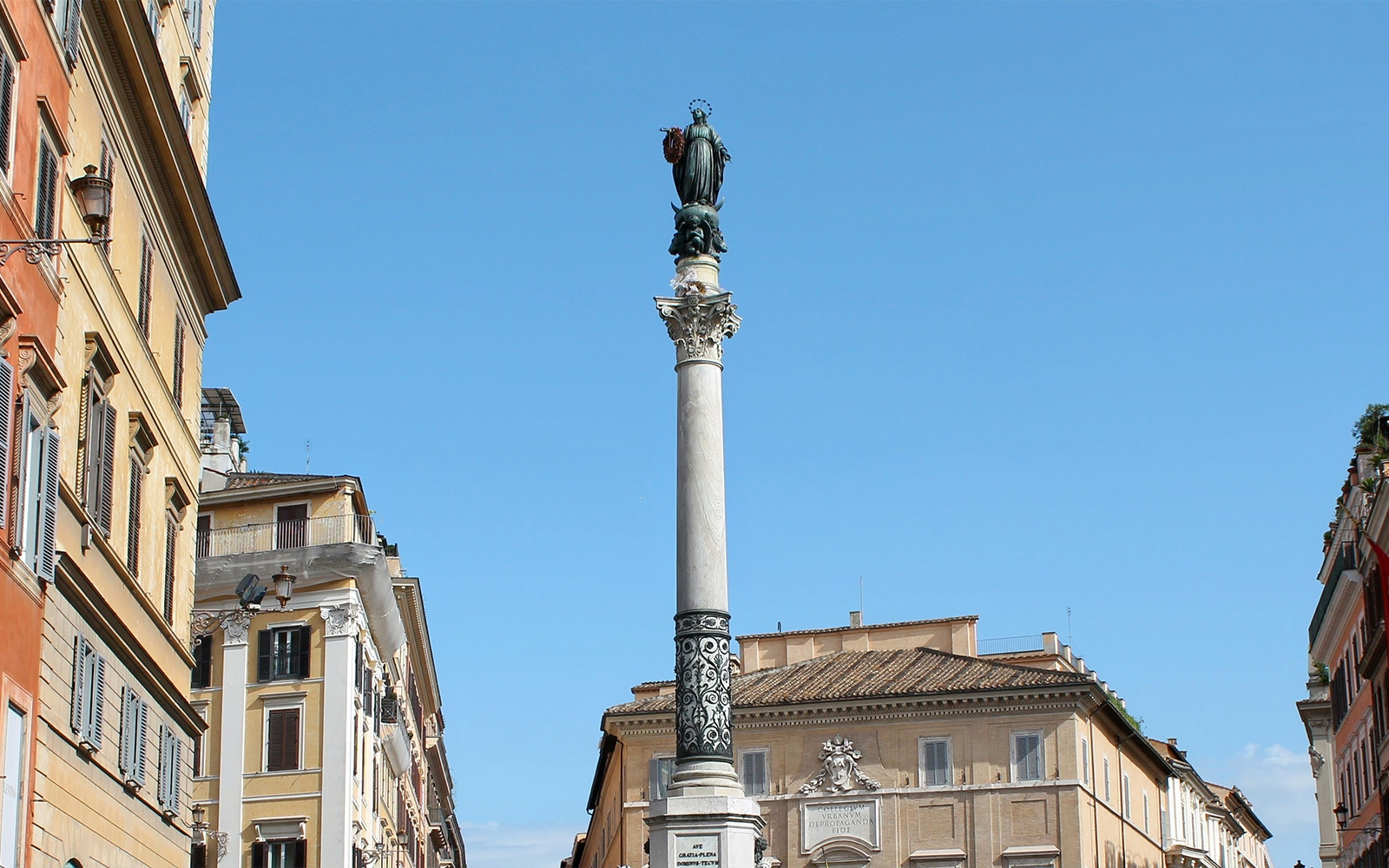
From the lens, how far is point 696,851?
25766 millimetres

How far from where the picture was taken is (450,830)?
96.1m

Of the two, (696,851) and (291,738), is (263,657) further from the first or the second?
(696,851)

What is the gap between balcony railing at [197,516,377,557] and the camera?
47.0m

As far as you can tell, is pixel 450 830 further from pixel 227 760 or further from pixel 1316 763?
pixel 227 760

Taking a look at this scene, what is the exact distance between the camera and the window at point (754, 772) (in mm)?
61375

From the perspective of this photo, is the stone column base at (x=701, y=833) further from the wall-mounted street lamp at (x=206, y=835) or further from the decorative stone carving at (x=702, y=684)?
the wall-mounted street lamp at (x=206, y=835)

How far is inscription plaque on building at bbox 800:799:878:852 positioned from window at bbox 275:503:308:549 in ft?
68.7

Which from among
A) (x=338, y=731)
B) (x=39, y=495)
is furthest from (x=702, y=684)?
(x=338, y=731)

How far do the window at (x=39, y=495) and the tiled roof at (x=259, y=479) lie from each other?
2921 centimetres

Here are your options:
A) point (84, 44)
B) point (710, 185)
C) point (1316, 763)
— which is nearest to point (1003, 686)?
point (1316, 763)

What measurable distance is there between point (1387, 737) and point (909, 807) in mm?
16586

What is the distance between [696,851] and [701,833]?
0.25 m

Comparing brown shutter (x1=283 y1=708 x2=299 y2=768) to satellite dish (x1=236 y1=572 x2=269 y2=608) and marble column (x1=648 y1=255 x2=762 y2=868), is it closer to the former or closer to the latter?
satellite dish (x1=236 y1=572 x2=269 y2=608)

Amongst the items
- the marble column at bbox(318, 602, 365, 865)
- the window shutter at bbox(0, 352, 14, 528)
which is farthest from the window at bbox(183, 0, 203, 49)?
the marble column at bbox(318, 602, 365, 865)
